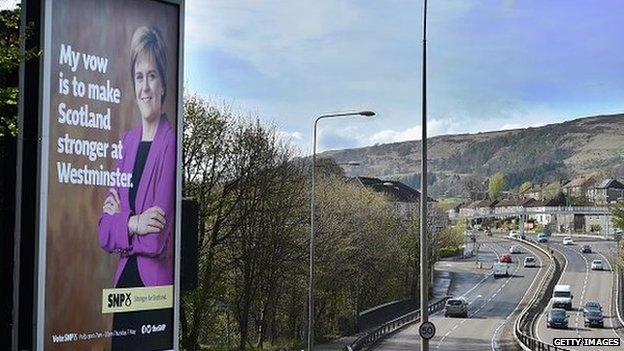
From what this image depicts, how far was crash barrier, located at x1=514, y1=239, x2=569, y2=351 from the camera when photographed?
42844mm

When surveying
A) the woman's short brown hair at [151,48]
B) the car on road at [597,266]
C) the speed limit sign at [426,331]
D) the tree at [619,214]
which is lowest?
the car on road at [597,266]

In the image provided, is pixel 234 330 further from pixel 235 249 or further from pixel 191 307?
pixel 191 307

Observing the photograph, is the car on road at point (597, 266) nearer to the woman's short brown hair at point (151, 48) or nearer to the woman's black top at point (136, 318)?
the woman's black top at point (136, 318)

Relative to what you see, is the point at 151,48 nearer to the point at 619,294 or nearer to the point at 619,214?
the point at 619,294

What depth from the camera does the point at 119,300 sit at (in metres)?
13.2

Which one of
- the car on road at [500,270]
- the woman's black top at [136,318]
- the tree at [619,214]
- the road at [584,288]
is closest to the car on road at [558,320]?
the road at [584,288]

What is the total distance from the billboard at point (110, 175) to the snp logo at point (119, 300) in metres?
0.02

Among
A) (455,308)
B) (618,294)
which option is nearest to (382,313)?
(455,308)

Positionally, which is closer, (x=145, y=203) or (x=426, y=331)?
(x=145, y=203)

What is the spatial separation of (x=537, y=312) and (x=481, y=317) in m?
5.96

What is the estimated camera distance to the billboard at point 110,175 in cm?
1197

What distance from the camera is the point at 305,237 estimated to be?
43.9 meters

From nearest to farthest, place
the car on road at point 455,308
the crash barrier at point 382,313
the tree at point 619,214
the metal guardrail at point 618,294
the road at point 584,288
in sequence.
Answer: the road at point 584,288 < the crash barrier at point 382,313 < the car on road at point 455,308 < the metal guardrail at point 618,294 < the tree at point 619,214

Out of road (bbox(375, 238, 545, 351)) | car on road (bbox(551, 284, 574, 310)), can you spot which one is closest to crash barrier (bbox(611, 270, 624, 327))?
car on road (bbox(551, 284, 574, 310))
